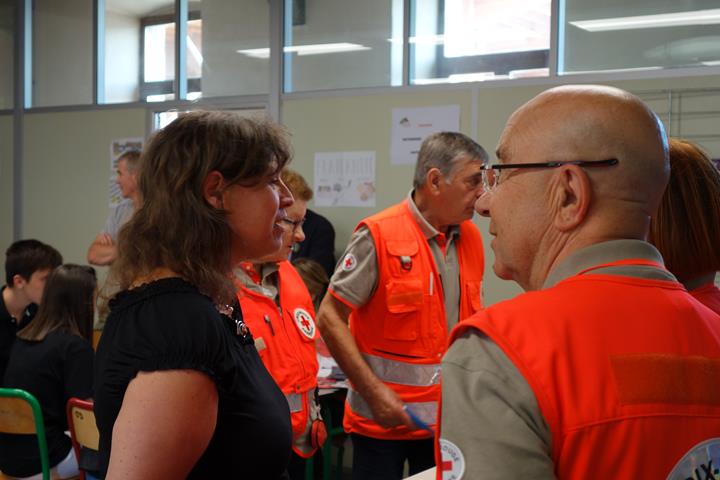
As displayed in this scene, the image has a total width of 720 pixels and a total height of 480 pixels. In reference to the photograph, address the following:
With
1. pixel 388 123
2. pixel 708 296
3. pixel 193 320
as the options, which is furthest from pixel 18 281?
pixel 708 296

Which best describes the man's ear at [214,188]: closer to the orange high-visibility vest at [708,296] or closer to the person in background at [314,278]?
the orange high-visibility vest at [708,296]

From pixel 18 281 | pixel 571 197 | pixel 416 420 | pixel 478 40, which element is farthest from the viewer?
pixel 478 40

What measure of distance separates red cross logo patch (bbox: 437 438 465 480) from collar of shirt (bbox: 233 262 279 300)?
1362mm

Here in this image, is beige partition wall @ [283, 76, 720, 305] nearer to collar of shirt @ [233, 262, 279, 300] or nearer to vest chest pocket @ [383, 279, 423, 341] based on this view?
vest chest pocket @ [383, 279, 423, 341]

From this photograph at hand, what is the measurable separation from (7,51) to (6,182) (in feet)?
3.57

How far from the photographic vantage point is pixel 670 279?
39.5 inches

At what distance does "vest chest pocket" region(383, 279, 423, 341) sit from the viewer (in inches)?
106

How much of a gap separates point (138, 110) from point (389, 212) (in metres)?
3.72

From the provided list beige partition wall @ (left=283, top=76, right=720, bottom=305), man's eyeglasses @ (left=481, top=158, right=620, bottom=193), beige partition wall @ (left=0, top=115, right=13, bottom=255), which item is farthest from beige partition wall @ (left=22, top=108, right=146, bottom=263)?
man's eyeglasses @ (left=481, top=158, right=620, bottom=193)

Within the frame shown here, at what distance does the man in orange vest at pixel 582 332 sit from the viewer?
0.87 metres

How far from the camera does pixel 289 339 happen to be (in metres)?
2.26

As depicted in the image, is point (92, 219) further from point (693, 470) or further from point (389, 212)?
point (693, 470)

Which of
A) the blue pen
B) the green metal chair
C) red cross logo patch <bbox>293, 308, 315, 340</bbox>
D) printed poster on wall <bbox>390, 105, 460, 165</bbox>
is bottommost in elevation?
the green metal chair

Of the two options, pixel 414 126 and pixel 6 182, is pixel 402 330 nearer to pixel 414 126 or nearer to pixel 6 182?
pixel 414 126
